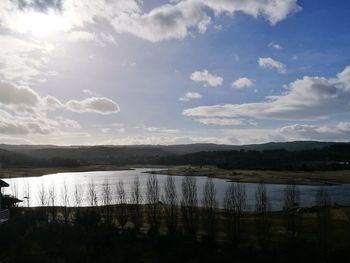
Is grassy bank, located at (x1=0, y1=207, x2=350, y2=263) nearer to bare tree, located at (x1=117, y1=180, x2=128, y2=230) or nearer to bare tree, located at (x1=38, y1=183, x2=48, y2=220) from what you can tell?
bare tree, located at (x1=117, y1=180, x2=128, y2=230)

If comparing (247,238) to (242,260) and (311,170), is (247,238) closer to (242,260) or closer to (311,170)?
(242,260)

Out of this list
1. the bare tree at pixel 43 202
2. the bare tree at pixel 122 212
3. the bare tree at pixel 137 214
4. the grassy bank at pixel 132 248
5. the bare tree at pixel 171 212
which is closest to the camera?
the grassy bank at pixel 132 248

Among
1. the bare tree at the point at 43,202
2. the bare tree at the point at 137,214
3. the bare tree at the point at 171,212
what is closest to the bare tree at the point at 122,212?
the bare tree at the point at 137,214

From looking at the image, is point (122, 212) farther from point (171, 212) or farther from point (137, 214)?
point (171, 212)

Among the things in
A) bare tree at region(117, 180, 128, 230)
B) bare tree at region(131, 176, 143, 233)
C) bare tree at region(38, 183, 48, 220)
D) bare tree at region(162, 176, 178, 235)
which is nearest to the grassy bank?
bare tree at region(162, 176, 178, 235)

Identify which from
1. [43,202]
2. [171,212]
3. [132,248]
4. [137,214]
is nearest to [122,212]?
[137,214]

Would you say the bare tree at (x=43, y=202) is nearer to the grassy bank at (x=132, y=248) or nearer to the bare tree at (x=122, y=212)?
the bare tree at (x=122, y=212)

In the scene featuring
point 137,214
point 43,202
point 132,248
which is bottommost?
point 132,248

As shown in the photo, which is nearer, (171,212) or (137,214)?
(171,212)

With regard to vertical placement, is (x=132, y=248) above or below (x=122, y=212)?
below

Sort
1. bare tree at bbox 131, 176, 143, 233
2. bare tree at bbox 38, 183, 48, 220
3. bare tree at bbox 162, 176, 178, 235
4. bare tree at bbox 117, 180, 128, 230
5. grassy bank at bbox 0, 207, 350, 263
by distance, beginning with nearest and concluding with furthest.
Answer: grassy bank at bbox 0, 207, 350, 263
bare tree at bbox 162, 176, 178, 235
bare tree at bbox 131, 176, 143, 233
bare tree at bbox 117, 180, 128, 230
bare tree at bbox 38, 183, 48, 220

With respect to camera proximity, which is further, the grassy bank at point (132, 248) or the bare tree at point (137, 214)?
the bare tree at point (137, 214)

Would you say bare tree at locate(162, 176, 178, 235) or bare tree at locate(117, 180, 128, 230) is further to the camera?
bare tree at locate(117, 180, 128, 230)

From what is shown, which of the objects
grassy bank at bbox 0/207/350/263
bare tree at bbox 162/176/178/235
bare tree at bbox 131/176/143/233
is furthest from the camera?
bare tree at bbox 131/176/143/233
